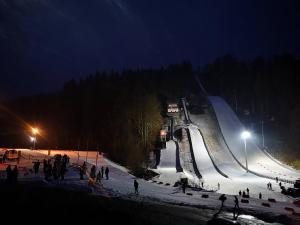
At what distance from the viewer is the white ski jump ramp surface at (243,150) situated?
146ft

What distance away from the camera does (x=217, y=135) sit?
58.7 metres

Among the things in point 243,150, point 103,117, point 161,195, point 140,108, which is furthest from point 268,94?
point 161,195

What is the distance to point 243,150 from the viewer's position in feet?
177

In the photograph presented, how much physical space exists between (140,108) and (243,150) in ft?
69.6

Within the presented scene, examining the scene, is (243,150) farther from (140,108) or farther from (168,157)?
(140,108)

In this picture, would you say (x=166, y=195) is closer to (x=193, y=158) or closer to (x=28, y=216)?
(x=28, y=216)

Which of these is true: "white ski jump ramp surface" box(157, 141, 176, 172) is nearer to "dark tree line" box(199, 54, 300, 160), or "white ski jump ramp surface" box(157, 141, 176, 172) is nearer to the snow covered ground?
the snow covered ground

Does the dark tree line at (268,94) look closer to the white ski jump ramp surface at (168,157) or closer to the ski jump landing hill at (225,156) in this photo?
the ski jump landing hill at (225,156)

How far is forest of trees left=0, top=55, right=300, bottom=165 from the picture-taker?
55.1 meters

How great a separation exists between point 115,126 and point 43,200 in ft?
127

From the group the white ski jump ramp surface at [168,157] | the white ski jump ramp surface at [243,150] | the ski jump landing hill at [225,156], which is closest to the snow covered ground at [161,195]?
the ski jump landing hill at [225,156]

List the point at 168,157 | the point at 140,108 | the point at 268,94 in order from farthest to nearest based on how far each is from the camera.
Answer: the point at 268,94
the point at 140,108
the point at 168,157

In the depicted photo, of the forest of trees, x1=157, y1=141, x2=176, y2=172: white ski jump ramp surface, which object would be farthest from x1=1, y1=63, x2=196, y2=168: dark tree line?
x1=157, y1=141, x2=176, y2=172: white ski jump ramp surface

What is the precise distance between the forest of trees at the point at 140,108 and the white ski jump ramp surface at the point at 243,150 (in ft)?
13.0
